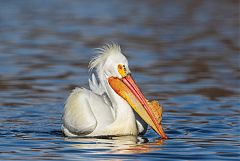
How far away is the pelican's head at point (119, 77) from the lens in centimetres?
934

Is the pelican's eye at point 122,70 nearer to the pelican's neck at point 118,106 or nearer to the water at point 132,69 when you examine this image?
the pelican's neck at point 118,106

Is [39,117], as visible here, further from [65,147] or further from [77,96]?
[65,147]

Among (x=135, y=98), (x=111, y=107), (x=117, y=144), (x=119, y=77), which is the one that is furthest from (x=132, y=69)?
(x=117, y=144)

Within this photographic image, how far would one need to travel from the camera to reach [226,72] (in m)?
15.2

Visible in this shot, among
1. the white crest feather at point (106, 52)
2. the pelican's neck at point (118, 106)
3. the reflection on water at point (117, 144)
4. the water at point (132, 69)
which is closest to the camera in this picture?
the reflection on water at point (117, 144)

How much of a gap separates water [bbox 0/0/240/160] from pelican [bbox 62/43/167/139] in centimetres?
15

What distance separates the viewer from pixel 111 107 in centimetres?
962

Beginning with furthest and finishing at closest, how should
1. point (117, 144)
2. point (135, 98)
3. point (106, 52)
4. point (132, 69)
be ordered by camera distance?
point (132, 69) < point (106, 52) < point (135, 98) < point (117, 144)

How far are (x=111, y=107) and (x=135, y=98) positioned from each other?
1.20ft

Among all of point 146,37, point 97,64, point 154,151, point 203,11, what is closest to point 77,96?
point 97,64

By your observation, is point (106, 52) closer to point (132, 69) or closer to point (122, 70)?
point (122, 70)

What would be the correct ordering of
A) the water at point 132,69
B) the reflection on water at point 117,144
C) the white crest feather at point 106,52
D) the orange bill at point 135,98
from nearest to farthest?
the reflection on water at point 117,144 → the water at point 132,69 → the orange bill at point 135,98 → the white crest feather at point 106,52

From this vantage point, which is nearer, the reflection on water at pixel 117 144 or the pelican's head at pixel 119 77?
the reflection on water at pixel 117 144

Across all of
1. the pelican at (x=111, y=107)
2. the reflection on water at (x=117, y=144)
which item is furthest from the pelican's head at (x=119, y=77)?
the reflection on water at (x=117, y=144)
